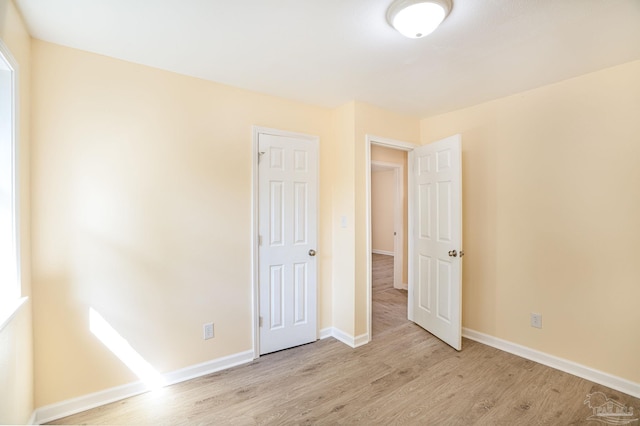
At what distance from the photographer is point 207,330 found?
7.82 feet

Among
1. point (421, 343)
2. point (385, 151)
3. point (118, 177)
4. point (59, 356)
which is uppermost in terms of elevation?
point (385, 151)

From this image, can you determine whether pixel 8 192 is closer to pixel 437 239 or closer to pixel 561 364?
pixel 437 239

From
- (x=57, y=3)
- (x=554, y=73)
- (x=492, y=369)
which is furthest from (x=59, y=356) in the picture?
(x=554, y=73)

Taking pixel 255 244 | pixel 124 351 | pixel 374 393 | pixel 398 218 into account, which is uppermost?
pixel 398 218

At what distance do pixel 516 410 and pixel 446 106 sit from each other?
271cm

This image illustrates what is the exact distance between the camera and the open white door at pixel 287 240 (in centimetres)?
269

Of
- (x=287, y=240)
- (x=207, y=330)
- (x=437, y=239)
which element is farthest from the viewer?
(x=437, y=239)

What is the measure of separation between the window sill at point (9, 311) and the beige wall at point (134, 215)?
0.27m

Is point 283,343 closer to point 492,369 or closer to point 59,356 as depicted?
point 59,356

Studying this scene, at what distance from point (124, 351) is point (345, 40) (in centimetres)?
266

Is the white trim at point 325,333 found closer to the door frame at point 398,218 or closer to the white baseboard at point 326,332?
the white baseboard at point 326,332

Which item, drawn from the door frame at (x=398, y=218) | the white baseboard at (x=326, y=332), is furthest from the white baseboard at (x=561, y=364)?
the door frame at (x=398, y=218)

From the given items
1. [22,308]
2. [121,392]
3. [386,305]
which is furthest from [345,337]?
[22,308]

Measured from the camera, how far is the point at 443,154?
291 centimetres
